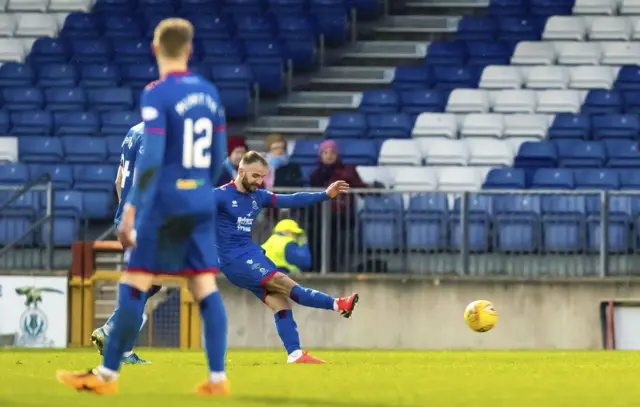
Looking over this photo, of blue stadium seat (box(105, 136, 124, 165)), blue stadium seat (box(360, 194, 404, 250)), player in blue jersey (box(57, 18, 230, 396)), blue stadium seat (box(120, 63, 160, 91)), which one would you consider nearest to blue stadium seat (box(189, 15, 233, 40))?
blue stadium seat (box(120, 63, 160, 91))

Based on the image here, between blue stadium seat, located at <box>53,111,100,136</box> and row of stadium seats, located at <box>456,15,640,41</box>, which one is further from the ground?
row of stadium seats, located at <box>456,15,640,41</box>

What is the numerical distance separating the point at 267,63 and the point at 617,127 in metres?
5.50

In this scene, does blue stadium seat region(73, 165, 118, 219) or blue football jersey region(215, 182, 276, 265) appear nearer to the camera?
blue football jersey region(215, 182, 276, 265)

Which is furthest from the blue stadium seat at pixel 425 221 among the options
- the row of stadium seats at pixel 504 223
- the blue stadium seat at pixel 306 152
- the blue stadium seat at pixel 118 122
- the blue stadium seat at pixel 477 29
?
the blue stadium seat at pixel 477 29

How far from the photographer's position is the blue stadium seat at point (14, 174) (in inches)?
886

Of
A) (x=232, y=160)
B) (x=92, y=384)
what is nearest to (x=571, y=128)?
(x=232, y=160)

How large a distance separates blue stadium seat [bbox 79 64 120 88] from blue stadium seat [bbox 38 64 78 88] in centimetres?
15

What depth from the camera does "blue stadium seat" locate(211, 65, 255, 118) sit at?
24797mm

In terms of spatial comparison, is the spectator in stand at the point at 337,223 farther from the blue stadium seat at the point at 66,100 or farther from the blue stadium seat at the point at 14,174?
the blue stadium seat at the point at 66,100

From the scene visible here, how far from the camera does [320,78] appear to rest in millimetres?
26344

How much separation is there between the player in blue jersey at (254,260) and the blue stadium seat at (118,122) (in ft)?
33.6

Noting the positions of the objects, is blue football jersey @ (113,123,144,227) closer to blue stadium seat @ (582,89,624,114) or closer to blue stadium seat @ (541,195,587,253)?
blue stadium seat @ (541,195,587,253)

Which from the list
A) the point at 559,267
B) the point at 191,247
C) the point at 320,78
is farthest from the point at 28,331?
the point at 191,247

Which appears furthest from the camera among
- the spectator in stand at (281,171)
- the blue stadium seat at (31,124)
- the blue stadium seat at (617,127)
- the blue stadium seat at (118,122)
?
the blue stadium seat at (31,124)
